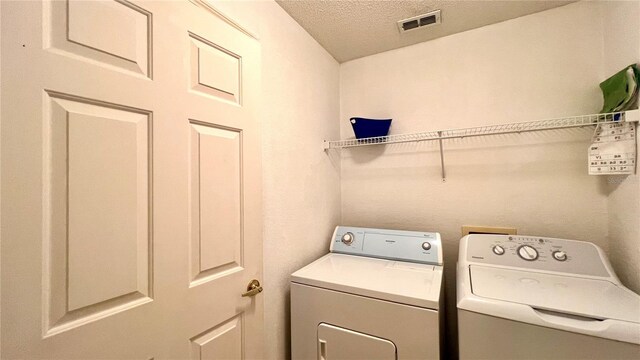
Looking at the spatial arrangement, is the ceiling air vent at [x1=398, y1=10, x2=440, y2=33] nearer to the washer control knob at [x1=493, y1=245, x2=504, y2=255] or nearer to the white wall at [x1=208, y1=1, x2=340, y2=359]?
the white wall at [x1=208, y1=1, x2=340, y2=359]

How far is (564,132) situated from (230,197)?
75.5 inches

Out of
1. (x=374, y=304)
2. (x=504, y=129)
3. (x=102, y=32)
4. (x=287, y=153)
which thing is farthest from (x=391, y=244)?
(x=102, y=32)

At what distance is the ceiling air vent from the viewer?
1.53 metres

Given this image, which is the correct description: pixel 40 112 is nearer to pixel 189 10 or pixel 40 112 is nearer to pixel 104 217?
pixel 104 217

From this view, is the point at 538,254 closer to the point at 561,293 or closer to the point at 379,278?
the point at 561,293

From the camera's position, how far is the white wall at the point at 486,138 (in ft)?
4.64

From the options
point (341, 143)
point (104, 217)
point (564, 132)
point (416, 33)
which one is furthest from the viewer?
point (341, 143)

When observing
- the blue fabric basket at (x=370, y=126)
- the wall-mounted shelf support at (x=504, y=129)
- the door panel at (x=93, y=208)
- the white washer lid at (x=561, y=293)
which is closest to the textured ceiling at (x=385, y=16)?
the blue fabric basket at (x=370, y=126)

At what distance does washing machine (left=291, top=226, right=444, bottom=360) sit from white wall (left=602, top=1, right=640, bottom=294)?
0.80 m

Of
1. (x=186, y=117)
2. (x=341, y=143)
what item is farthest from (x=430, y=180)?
(x=186, y=117)

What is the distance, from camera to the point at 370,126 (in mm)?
1824

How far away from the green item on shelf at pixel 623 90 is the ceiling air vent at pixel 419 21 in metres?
0.94

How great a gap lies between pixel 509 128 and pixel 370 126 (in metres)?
0.88

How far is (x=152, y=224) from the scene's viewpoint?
0.78 meters
